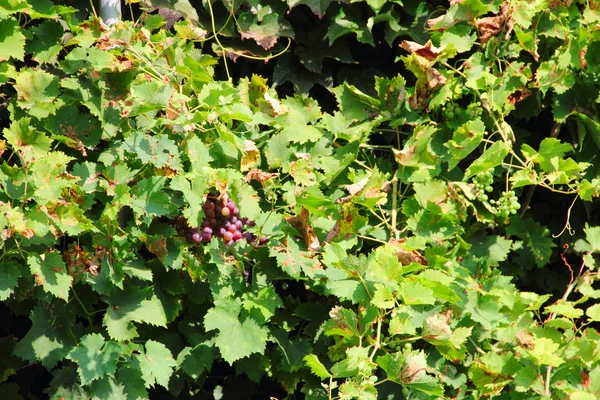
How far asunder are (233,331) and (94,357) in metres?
0.34

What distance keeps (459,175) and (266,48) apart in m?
0.69

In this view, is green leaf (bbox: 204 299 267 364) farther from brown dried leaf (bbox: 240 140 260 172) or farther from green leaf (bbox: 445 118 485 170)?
green leaf (bbox: 445 118 485 170)

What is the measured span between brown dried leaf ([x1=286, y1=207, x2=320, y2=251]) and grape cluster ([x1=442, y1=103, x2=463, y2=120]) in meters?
0.58

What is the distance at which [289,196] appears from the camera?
2.09 meters

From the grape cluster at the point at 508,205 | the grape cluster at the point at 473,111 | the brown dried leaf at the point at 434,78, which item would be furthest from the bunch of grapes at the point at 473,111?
the grape cluster at the point at 508,205

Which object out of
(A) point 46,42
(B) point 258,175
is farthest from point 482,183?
(A) point 46,42

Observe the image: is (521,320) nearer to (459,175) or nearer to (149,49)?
(459,175)

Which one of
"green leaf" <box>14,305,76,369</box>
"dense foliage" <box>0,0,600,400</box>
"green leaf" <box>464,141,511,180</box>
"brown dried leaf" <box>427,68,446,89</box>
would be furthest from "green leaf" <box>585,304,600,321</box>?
"green leaf" <box>14,305,76,369</box>

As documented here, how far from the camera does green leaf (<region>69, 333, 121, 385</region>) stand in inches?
71.1

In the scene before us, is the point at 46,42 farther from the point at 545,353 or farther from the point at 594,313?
the point at 594,313

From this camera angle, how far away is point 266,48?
2330mm

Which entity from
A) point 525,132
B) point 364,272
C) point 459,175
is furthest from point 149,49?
point 525,132

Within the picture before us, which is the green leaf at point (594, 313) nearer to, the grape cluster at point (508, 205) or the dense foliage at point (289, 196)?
the dense foliage at point (289, 196)

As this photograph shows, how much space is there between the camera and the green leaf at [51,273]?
1.75 metres
